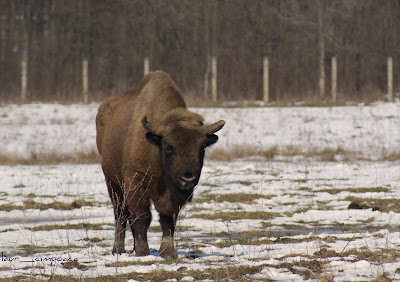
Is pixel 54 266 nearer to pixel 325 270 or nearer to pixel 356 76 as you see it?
pixel 325 270

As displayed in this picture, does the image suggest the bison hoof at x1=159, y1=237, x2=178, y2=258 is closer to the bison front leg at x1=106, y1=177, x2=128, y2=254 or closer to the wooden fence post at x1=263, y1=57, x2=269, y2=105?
the bison front leg at x1=106, y1=177, x2=128, y2=254

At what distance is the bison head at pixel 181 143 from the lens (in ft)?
22.7

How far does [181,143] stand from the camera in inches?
279

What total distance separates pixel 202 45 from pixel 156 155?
26.0 meters

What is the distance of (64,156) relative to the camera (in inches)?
742

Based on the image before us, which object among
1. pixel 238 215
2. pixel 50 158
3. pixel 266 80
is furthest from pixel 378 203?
pixel 266 80

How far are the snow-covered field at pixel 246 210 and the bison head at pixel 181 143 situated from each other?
0.92m

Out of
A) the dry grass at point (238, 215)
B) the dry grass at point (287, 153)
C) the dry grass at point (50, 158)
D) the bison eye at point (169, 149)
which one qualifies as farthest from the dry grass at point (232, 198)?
the dry grass at point (50, 158)

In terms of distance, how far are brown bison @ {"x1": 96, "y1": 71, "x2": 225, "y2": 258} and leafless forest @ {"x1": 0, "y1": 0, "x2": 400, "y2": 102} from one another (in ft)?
66.6

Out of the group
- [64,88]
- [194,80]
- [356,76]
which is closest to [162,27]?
[194,80]

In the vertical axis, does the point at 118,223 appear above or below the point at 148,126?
below

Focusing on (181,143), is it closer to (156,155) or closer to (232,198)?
(156,155)

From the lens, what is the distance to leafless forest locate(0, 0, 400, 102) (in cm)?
3034

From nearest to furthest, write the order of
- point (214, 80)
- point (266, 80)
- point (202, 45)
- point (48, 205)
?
point (48, 205), point (266, 80), point (214, 80), point (202, 45)
